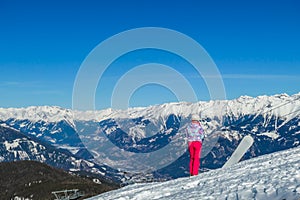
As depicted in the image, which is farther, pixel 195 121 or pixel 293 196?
pixel 195 121

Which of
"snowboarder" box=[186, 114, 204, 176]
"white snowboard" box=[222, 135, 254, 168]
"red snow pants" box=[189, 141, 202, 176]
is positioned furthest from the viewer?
"white snowboard" box=[222, 135, 254, 168]

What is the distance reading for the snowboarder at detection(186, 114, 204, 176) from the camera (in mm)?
25922

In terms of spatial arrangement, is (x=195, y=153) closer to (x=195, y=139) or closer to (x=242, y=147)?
(x=195, y=139)

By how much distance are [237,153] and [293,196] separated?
719 inches

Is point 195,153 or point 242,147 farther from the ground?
point 242,147

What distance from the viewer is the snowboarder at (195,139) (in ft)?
85.0

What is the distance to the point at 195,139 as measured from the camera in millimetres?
25953

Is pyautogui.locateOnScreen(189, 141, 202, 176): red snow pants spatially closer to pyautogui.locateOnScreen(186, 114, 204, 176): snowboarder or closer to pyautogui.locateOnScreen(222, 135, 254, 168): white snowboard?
pyautogui.locateOnScreen(186, 114, 204, 176): snowboarder

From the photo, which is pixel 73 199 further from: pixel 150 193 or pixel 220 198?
pixel 220 198

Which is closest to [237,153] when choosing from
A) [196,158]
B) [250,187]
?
[196,158]

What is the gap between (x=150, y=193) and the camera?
19594 millimetres

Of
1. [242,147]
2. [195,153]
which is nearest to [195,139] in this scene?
[195,153]

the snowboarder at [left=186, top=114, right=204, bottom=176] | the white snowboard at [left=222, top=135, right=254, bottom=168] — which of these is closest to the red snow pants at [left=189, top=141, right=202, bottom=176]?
the snowboarder at [left=186, top=114, right=204, bottom=176]

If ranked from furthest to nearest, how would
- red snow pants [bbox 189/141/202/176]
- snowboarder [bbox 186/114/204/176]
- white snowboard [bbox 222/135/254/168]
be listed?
white snowboard [bbox 222/135/254/168]
red snow pants [bbox 189/141/202/176]
snowboarder [bbox 186/114/204/176]
